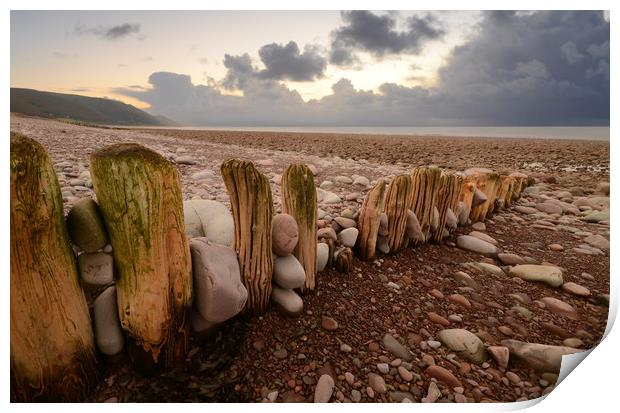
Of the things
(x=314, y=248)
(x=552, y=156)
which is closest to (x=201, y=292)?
(x=314, y=248)

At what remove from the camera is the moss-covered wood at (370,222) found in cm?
267

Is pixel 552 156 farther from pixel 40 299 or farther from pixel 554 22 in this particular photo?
pixel 40 299

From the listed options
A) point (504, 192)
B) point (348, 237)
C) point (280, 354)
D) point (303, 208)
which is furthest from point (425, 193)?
point (504, 192)

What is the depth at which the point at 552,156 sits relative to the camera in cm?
499

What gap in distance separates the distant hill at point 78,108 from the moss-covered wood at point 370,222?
165 cm

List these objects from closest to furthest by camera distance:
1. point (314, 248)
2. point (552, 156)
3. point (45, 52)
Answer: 1. point (45, 52)
2. point (314, 248)
3. point (552, 156)

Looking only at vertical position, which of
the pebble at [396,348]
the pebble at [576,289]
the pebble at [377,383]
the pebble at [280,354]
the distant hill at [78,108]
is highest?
the distant hill at [78,108]

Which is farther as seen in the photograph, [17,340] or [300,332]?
[300,332]

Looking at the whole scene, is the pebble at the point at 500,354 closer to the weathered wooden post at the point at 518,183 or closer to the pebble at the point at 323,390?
the pebble at the point at 323,390

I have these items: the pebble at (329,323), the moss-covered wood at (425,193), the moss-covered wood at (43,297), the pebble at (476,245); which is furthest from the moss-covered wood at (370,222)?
the moss-covered wood at (43,297)

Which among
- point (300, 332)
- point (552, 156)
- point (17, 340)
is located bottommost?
point (300, 332)

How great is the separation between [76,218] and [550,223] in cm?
474

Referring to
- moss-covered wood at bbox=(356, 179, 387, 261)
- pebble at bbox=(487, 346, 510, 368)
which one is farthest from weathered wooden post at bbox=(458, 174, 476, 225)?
pebble at bbox=(487, 346, 510, 368)

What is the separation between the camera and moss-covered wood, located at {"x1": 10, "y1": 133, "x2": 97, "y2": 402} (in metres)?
1.27
